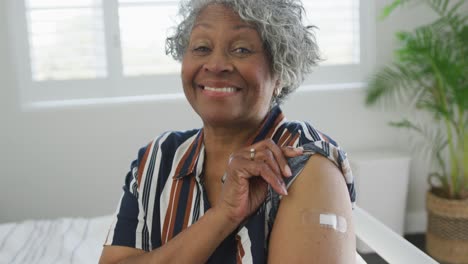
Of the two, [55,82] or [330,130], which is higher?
[55,82]

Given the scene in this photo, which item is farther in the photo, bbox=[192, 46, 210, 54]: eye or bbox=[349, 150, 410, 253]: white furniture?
bbox=[349, 150, 410, 253]: white furniture

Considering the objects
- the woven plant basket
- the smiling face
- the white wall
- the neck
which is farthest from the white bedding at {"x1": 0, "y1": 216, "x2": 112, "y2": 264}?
the woven plant basket

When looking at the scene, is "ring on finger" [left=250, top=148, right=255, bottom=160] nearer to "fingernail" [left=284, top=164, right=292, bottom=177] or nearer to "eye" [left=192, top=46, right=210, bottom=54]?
"fingernail" [left=284, top=164, right=292, bottom=177]

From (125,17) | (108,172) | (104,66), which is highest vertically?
(125,17)

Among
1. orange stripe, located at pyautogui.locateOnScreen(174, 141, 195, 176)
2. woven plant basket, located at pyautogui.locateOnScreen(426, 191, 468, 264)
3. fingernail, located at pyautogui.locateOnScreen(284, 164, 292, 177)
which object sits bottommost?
woven plant basket, located at pyautogui.locateOnScreen(426, 191, 468, 264)

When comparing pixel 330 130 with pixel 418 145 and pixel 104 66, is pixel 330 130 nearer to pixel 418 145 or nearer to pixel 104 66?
pixel 418 145

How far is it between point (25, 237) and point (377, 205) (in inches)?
86.7

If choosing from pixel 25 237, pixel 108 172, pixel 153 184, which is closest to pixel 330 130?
pixel 108 172

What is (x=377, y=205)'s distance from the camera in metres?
3.58

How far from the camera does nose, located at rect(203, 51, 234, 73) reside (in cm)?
119

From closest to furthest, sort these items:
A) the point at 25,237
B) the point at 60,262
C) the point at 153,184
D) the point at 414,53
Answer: the point at 153,184 < the point at 60,262 < the point at 25,237 < the point at 414,53

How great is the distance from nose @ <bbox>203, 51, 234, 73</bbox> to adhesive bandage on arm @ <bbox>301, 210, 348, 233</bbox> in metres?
0.36

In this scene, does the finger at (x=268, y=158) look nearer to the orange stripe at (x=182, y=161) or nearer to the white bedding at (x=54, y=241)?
the orange stripe at (x=182, y=161)

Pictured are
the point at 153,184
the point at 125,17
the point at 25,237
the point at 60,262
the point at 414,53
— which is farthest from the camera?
the point at 125,17
